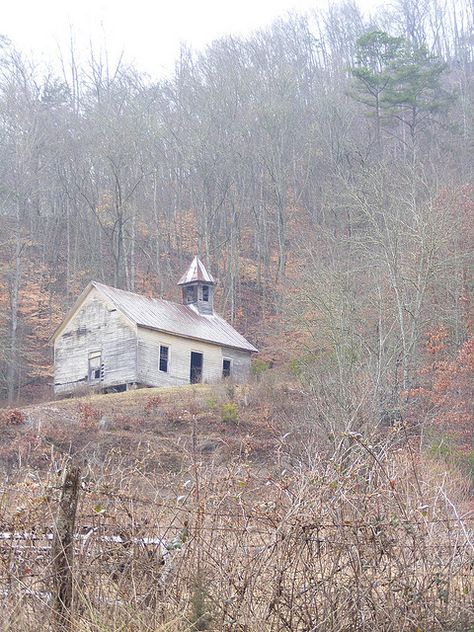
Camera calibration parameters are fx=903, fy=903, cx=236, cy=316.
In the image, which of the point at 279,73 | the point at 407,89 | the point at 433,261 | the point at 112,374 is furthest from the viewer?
the point at 279,73

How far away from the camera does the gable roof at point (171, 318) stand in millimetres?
37188

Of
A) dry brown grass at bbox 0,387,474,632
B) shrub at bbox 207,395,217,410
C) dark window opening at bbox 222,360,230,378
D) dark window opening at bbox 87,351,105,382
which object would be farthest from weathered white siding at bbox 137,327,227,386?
dry brown grass at bbox 0,387,474,632

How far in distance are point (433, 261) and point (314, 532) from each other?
24.0 meters

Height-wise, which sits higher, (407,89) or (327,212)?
(407,89)

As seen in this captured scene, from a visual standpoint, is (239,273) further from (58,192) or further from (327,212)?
(58,192)

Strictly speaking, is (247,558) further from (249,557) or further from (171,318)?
(171,318)

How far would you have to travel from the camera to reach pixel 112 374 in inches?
Result: 1455

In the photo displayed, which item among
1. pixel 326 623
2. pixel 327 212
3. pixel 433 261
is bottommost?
pixel 326 623

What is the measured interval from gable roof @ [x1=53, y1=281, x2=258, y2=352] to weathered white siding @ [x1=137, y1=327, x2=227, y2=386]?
0.32 m

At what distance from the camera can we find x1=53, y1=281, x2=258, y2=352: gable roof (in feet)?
122

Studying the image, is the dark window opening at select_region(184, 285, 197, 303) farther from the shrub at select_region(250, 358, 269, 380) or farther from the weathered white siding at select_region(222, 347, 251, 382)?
the shrub at select_region(250, 358, 269, 380)

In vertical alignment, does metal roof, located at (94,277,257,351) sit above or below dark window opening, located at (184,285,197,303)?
below

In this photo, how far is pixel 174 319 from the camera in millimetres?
38844

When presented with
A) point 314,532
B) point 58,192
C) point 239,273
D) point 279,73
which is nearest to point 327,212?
point 239,273
